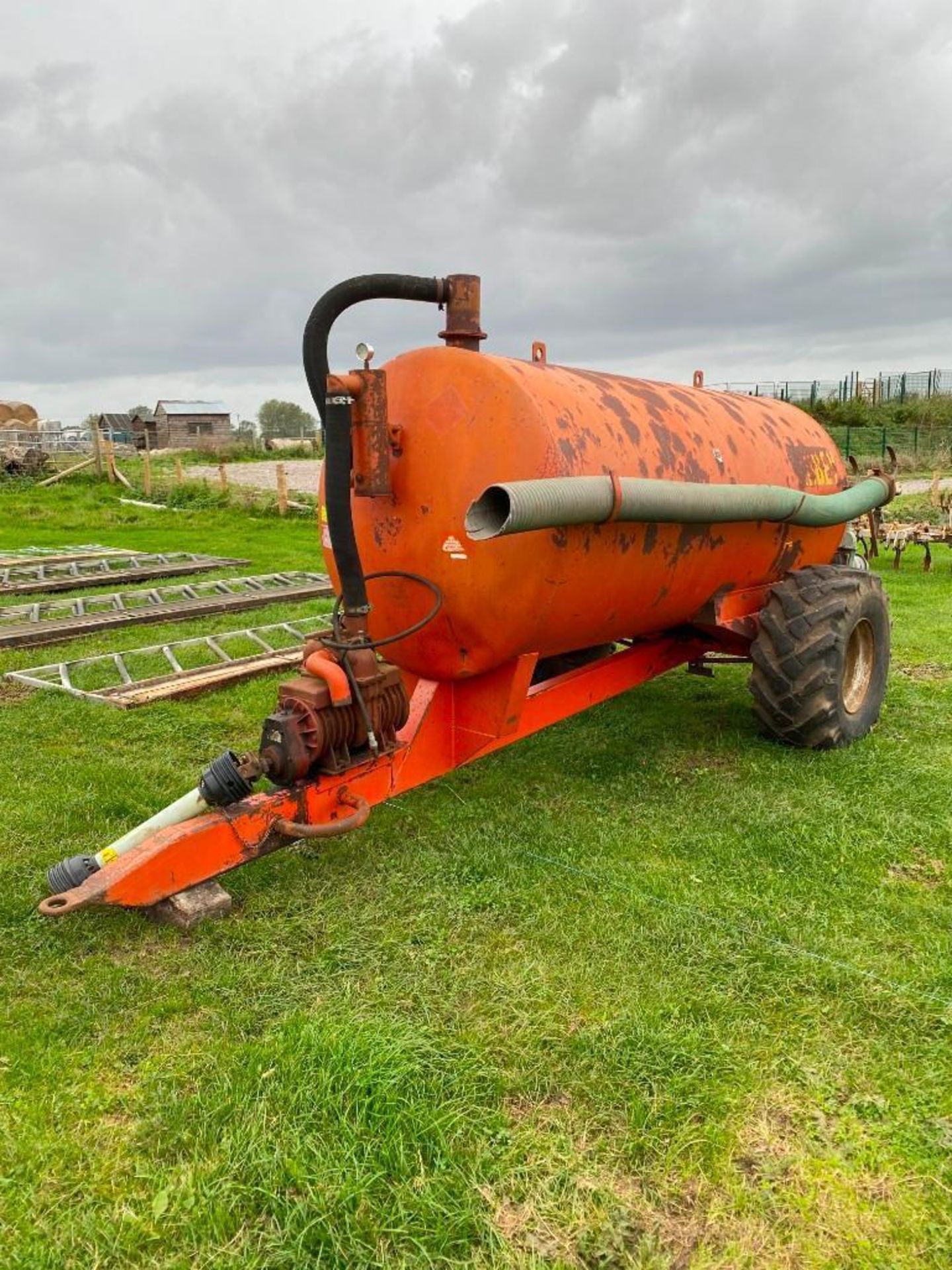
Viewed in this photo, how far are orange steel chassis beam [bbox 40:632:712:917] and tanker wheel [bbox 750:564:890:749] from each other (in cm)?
65

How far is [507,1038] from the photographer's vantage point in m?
2.54

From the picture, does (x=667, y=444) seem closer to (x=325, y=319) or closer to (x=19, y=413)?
(x=325, y=319)

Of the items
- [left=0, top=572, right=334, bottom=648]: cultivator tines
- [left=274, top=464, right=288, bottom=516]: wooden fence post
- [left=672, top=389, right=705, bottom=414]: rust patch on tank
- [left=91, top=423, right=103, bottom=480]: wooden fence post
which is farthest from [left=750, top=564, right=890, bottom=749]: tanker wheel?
[left=91, top=423, right=103, bottom=480]: wooden fence post

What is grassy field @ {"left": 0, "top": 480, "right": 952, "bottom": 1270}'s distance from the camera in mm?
1986

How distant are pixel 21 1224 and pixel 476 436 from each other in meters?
2.62

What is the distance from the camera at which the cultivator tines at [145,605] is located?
7.63 metres

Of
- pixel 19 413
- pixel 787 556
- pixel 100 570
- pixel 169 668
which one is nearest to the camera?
pixel 787 556

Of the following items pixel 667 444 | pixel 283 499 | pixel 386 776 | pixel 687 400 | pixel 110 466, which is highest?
pixel 110 466

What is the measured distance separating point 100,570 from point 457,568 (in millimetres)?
8674

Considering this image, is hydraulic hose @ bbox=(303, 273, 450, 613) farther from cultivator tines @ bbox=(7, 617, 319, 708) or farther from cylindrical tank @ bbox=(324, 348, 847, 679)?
cultivator tines @ bbox=(7, 617, 319, 708)

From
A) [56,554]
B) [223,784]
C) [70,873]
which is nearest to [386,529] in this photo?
[223,784]

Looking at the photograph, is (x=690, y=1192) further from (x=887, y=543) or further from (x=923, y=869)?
(x=887, y=543)

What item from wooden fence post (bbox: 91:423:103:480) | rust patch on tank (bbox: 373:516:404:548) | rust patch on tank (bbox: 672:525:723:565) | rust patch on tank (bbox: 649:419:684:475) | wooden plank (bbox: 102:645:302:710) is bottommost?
wooden plank (bbox: 102:645:302:710)

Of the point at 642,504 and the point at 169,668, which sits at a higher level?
the point at 642,504
